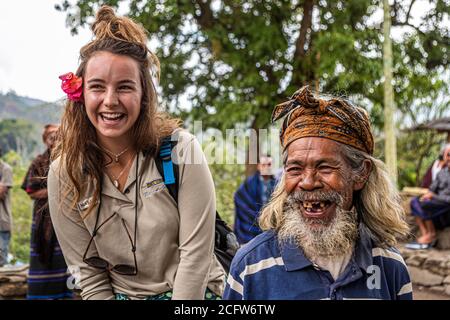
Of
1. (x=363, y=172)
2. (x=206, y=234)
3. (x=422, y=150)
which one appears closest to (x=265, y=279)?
(x=206, y=234)

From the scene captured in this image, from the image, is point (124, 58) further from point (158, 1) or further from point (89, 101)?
point (158, 1)

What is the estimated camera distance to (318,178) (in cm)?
176

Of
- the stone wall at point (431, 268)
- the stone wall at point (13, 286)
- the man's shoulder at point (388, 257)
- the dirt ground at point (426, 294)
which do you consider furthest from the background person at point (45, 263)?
the stone wall at point (431, 268)

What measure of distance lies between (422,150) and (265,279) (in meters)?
10.7

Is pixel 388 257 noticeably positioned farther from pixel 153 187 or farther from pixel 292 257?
pixel 153 187

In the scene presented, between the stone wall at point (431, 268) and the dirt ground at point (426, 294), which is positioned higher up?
the stone wall at point (431, 268)

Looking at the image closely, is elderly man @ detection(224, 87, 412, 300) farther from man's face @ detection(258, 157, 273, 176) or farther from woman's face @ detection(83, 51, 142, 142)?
man's face @ detection(258, 157, 273, 176)

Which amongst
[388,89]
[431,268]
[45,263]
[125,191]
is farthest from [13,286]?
[388,89]

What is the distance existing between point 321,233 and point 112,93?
920mm

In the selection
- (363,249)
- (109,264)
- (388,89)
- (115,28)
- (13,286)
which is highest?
(388,89)

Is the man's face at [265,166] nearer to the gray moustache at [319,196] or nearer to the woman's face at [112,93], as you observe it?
the woman's face at [112,93]

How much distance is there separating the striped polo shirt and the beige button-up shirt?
0.29 metres

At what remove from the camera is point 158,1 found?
7.16m

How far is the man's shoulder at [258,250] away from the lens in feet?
5.66
